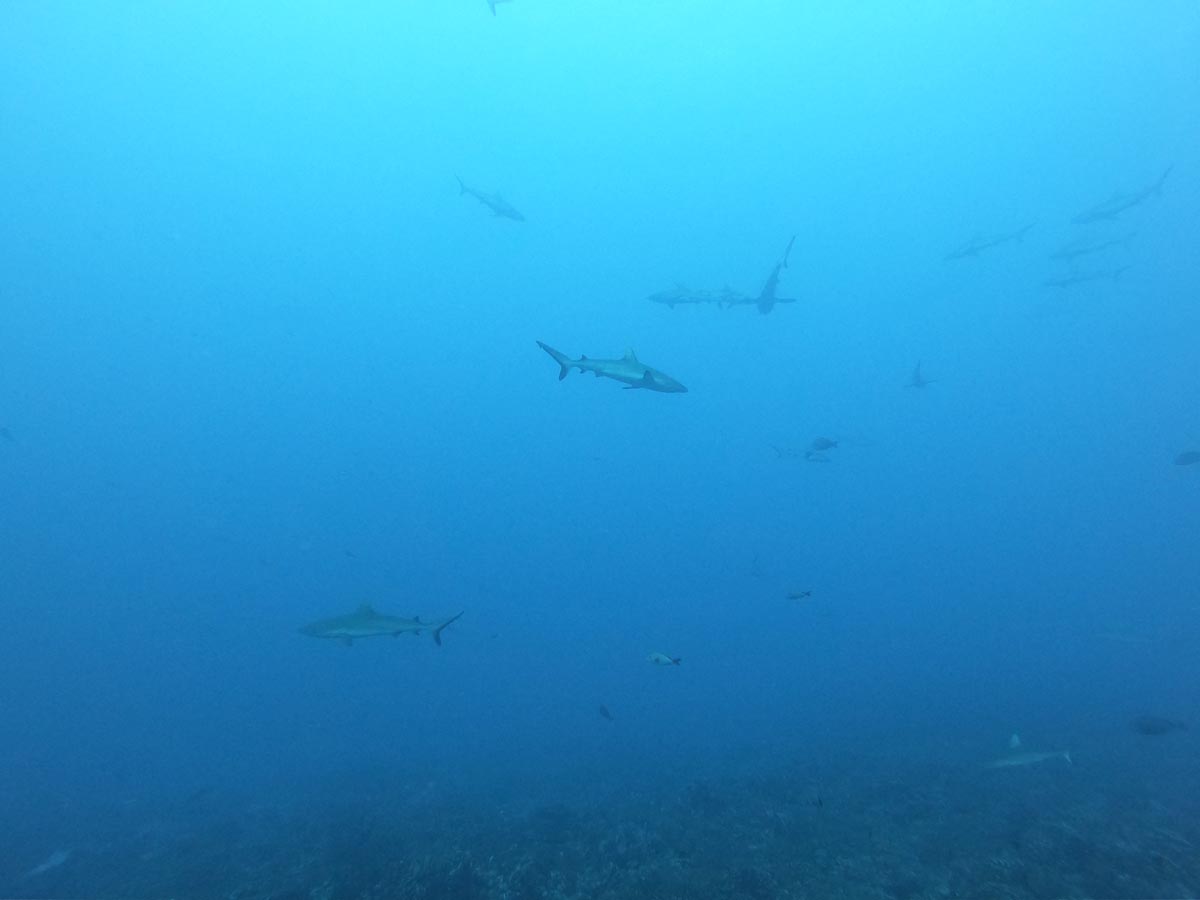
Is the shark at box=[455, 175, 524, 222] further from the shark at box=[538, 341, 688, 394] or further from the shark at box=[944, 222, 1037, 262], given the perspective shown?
the shark at box=[944, 222, 1037, 262]

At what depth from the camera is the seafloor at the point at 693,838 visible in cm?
792

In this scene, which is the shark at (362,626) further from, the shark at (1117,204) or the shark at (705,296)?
the shark at (1117,204)

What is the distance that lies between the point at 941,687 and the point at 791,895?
17.1 meters

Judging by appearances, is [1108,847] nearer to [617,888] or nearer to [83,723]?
[617,888]

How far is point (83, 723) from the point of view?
26.9m

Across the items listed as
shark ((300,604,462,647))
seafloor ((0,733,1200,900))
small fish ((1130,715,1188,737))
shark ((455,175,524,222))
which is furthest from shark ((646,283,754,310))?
small fish ((1130,715,1188,737))

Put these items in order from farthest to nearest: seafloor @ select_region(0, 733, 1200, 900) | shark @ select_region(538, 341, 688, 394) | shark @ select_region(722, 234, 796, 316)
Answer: shark @ select_region(722, 234, 796, 316), shark @ select_region(538, 341, 688, 394), seafloor @ select_region(0, 733, 1200, 900)

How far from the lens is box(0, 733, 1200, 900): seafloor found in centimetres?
792

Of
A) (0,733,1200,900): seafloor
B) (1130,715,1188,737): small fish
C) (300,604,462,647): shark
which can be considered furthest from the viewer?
(300,604,462,647): shark

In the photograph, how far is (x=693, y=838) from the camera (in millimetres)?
9523

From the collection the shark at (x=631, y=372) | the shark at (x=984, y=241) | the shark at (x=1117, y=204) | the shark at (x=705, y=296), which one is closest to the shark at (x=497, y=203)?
the shark at (x=705, y=296)

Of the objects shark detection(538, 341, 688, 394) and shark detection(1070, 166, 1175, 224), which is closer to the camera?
shark detection(538, 341, 688, 394)

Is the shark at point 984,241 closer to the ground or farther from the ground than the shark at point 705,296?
farther from the ground

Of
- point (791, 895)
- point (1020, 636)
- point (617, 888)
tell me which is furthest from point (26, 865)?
point (1020, 636)
